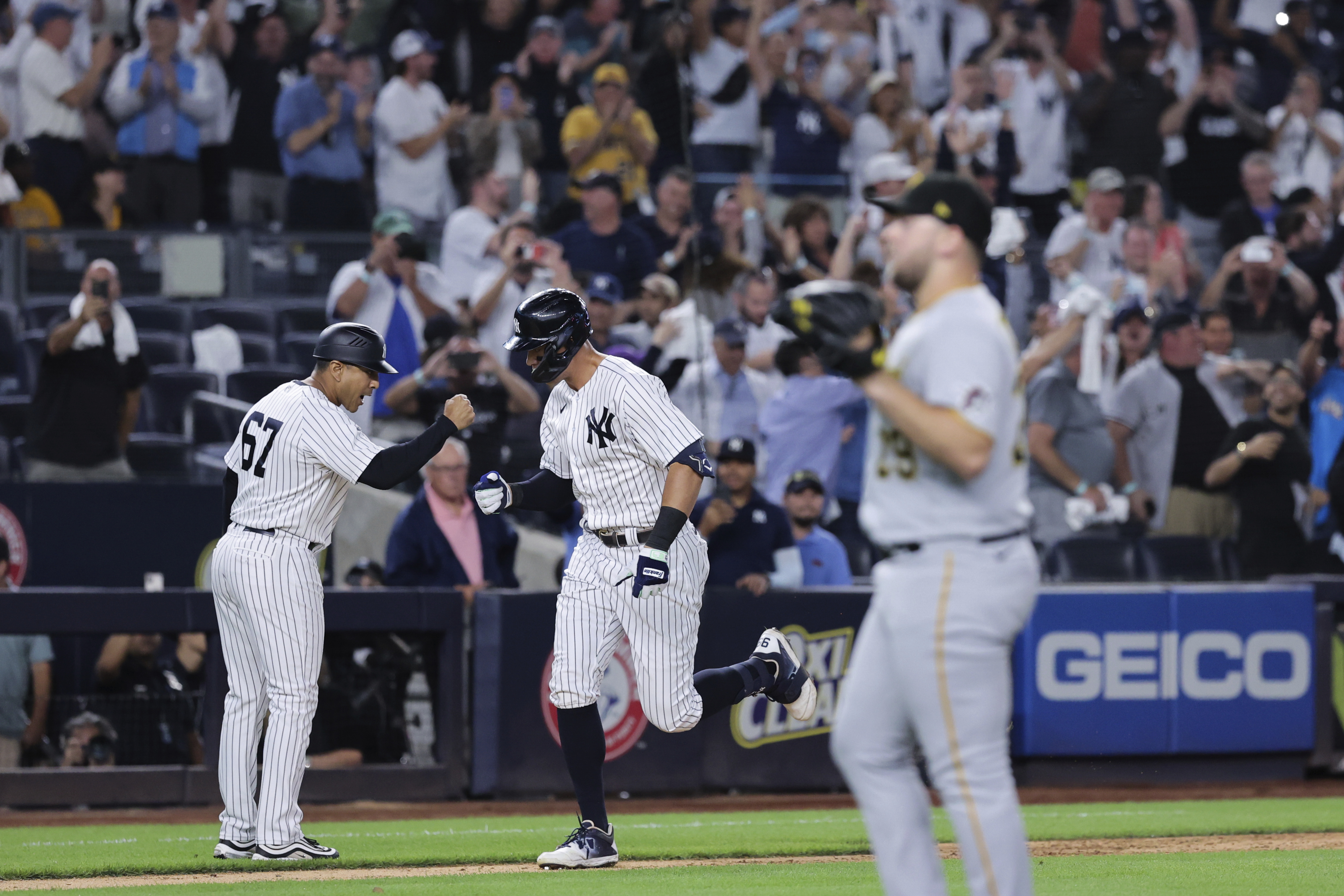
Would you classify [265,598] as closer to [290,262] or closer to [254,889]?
[254,889]

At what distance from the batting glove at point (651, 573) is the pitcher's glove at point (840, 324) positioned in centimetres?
215

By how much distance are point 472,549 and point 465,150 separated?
180 inches

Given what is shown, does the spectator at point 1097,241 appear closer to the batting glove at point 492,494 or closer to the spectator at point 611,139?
the spectator at point 611,139

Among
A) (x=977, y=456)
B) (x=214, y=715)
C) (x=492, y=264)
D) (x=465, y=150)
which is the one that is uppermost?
(x=465, y=150)

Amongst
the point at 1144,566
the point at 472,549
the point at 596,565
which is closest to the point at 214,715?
the point at 472,549

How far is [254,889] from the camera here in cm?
579

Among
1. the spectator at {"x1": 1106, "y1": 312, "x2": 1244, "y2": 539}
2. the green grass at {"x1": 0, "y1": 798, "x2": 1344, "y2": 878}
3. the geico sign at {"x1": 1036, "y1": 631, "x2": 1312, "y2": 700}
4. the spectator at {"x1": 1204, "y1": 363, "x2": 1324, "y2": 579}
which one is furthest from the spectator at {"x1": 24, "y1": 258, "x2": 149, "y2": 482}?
the spectator at {"x1": 1204, "y1": 363, "x2": 1324, "y2": 579}

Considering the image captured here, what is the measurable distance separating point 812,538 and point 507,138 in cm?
472

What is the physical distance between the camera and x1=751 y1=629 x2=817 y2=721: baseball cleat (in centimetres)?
682

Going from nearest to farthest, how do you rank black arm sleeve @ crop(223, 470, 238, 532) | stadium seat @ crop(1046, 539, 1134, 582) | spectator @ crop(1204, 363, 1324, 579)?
black arm sleeve @ crop(223, 470, 238, 532), stadium seat @ crop(1046, 539, 1134, 582), spectator @ crop(1204, 363, 1324, 579)

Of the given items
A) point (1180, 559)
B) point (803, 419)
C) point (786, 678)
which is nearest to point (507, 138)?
point (803, 419)

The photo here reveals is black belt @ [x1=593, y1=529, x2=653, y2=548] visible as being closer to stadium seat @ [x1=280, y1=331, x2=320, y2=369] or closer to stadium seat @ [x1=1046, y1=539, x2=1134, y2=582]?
stadium seat @ [x1=1046, y1=539, x2=1134, y2=582]

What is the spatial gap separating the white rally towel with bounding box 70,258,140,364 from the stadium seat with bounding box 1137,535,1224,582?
20.3 feet

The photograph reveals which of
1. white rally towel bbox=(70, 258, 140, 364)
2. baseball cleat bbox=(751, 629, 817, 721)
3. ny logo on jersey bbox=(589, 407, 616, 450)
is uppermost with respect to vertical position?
white rally towel bbox=(70, 258, 140, 364)
